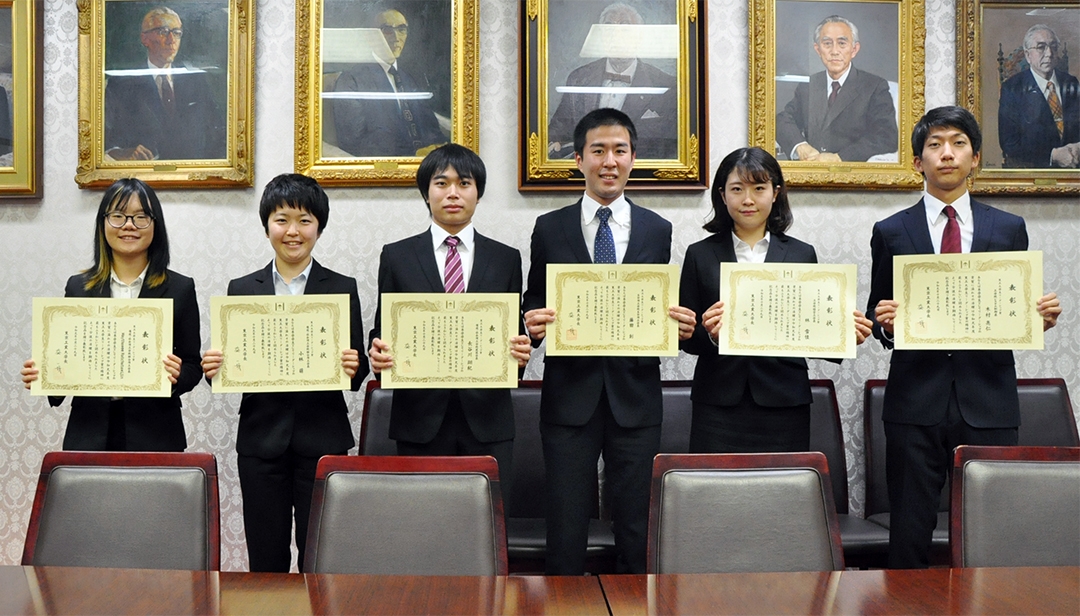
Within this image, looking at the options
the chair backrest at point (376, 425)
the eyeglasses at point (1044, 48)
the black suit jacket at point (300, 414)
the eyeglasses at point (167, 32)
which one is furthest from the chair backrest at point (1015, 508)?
the eyeglasses at point (167, 32)

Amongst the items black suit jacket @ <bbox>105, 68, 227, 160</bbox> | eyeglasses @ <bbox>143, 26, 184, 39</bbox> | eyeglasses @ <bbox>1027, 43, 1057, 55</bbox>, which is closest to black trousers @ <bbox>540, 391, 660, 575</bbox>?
black suit jacket @ <bbox>105, 68, 227, 160</bbox>

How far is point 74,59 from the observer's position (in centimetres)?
340

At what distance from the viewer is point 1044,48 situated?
3412 mm

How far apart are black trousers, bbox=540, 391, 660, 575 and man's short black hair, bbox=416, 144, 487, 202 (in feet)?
2.57

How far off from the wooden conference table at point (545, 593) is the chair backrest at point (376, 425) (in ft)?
5.57

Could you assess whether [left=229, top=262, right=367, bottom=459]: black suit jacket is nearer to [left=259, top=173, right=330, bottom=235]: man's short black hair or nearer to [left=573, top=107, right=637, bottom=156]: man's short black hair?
[left=259, top=173, right=330, bottom=235]: man's short black hair

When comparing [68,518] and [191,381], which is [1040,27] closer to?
[191,381]

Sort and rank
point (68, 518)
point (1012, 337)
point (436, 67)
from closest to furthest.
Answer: point (68, 518) → point (1012, 337) → point (436, 67)

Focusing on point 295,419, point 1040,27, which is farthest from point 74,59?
point 1040,27

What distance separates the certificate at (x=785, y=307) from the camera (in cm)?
240

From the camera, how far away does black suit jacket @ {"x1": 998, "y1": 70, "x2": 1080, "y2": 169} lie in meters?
3.40

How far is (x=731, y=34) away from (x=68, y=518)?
114 inches

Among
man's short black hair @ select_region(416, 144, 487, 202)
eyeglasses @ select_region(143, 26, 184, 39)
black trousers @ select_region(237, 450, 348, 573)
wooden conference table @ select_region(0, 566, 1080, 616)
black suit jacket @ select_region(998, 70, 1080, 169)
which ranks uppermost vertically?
eyeglasses @ select_region(143, 26, 184, 39)

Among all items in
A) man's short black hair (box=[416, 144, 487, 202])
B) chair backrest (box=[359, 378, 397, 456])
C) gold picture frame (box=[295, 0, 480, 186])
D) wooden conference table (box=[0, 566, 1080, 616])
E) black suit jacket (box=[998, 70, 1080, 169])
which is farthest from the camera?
black suit jacket (box=[998, 70, 1080, 169])
